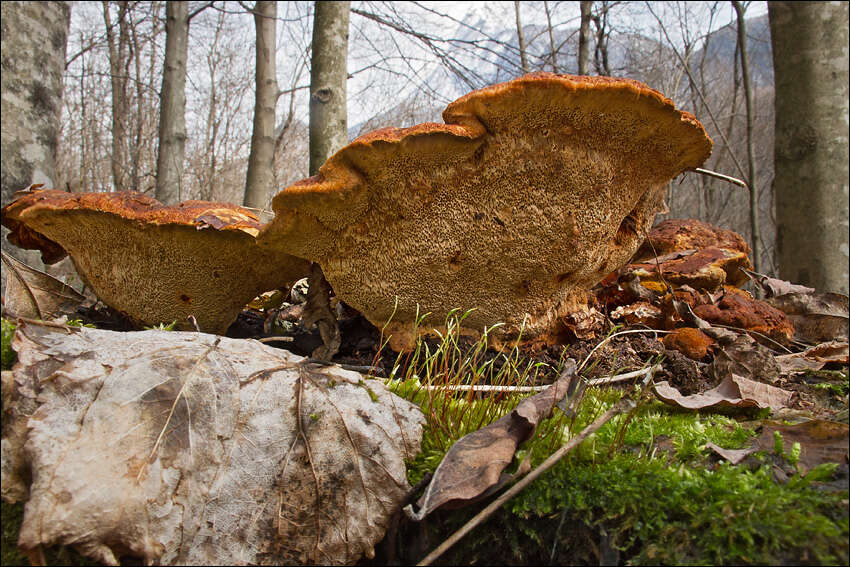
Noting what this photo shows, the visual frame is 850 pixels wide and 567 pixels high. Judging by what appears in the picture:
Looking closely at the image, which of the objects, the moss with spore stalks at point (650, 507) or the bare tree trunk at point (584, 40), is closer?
the moss with spore stalks at point (650, 507)

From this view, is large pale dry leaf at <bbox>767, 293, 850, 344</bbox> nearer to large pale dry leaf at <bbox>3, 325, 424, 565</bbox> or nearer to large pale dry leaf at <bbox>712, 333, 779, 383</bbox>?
large pale dry leaf at <bbox>712, 333, 779, 383</bbox>

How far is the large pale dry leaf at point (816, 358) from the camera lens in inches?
70.6

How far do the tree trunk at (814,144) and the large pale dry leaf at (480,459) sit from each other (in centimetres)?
413

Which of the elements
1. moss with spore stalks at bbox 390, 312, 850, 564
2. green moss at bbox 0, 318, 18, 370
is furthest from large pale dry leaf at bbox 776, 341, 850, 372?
green moss at bbox 0, 318, 18, 370

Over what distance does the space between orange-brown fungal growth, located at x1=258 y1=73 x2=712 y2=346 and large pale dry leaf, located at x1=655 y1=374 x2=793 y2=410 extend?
60 cm

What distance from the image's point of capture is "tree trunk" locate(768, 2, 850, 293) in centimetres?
399

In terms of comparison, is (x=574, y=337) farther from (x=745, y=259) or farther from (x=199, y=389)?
(x=199, y=389)

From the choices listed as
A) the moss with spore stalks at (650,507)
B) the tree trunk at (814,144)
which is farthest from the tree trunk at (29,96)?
the tree trunk at (814,144)

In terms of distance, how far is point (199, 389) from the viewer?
1.07 meters

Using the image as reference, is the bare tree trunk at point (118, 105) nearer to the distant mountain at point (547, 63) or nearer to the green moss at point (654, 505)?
the distant mountain at point (547, 63)

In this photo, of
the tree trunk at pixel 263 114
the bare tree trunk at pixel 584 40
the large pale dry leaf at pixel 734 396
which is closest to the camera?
the large pale dry leaf at pixel 734 396

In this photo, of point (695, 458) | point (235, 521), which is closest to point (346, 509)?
point (235, 521)

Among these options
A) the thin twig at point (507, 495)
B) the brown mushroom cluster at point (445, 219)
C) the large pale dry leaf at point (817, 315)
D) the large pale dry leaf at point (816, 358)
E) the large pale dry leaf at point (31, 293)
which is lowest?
the thin twig at point (507, 495)

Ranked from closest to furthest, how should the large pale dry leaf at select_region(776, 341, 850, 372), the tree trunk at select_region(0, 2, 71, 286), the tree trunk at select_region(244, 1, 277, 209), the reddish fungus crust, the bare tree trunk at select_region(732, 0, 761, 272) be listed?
the large pale dry leaf at select_region(776, 341, 850, 372) < the reddish fungus crust < the tree trunk at select_region(0, 2, 71, 286) < the bare tree trunk at select_region(732, 0, 761, 272) < the tree trunk at select_region(244, 1, 277, 209)
